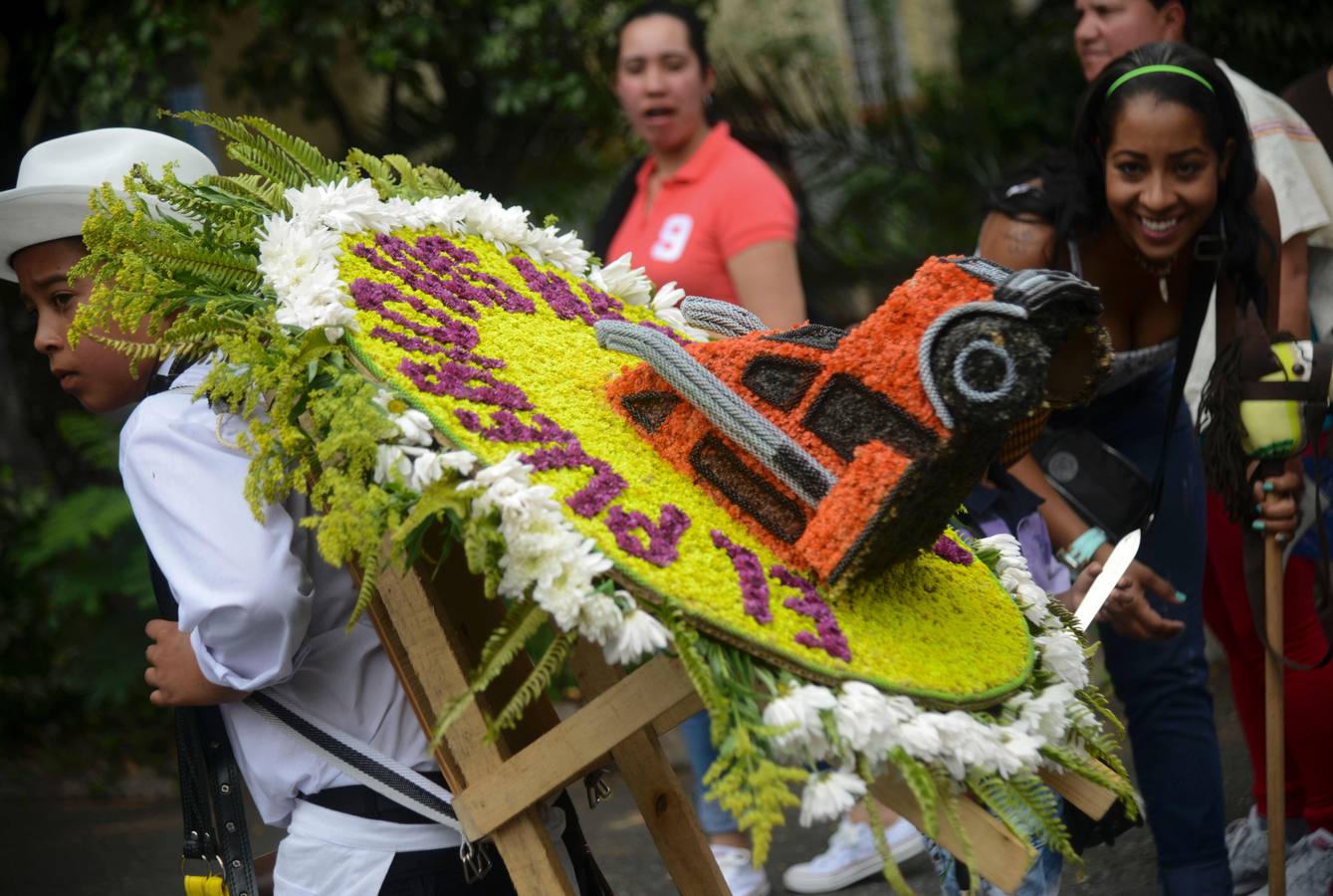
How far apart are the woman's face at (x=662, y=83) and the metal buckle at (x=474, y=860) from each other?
2588mm

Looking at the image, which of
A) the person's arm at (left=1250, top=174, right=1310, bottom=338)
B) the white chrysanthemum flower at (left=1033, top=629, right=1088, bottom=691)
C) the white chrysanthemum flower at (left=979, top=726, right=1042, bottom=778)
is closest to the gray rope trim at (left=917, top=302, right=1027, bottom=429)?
the white chrysanthemum flower at (left=979, top=726, right=1042, bottom=778)

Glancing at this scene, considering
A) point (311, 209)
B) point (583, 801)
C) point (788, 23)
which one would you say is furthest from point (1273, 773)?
point (788, 23)

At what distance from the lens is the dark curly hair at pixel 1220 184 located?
3057 mm

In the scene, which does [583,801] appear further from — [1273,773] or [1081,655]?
[1081,655]

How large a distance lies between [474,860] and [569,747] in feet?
Result: 0.99

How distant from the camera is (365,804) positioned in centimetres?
210

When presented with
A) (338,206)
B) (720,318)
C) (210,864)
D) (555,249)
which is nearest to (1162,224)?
(720,318)

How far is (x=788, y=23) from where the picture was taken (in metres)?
12.3

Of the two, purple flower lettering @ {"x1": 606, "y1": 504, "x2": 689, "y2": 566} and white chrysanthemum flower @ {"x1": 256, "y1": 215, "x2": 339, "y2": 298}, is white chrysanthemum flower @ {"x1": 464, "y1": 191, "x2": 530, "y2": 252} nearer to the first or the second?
white chrysanthemum flower @ {"x1": 256, "y1": 215, "x2": 339, "y2": 298}

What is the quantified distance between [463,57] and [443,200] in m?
4.45

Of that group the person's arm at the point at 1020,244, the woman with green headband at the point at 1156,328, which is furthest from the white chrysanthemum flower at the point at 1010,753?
the person's arm at the point at 1020,244

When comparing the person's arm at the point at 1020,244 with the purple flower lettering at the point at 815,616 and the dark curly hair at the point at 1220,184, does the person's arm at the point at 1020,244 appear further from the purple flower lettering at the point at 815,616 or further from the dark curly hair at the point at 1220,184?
the purple flower lettering at the point at 815,616

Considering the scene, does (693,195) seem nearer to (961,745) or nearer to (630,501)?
(630,501)

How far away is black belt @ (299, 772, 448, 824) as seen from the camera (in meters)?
2.10
